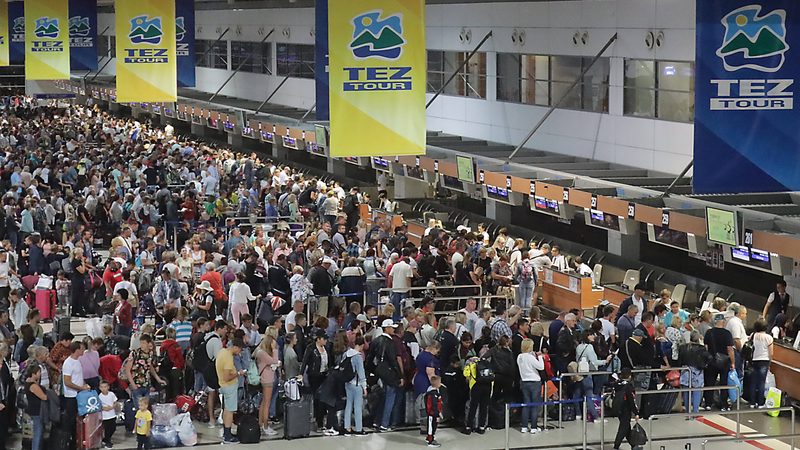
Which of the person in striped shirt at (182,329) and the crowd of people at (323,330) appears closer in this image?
the crowd of people at (323,330)

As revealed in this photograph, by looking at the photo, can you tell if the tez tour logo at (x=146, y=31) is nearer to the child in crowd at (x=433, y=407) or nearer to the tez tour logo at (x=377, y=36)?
the tez tour logo at (x=377, y=36)

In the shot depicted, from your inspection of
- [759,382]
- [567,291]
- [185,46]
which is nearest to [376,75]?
[759,382]

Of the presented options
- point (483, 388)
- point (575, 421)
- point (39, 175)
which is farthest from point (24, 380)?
point (39, 175)

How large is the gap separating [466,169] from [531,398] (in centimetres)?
1001

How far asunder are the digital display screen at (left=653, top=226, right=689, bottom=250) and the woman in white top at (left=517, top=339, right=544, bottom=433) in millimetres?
4064

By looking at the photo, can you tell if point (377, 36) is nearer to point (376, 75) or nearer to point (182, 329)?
point (376, 75)

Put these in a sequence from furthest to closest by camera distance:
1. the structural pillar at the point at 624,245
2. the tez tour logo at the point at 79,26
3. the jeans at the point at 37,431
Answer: the tez tour logo at the point at 79,26, the structural pillar at the point at 624,245, the jeans at the point at 37,431

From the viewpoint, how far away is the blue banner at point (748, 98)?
11805mm

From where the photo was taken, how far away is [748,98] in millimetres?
11938

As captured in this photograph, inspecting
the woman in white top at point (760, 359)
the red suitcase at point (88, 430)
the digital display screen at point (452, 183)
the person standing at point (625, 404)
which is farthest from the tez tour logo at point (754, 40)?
the digital display screen at point (452, 183)

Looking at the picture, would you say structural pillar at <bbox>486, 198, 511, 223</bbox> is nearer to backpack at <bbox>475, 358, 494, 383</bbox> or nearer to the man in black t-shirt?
the man in black t-shirt

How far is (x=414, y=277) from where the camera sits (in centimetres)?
2217

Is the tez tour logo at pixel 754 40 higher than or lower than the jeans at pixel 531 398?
higher

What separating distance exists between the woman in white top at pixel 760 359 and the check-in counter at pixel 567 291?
4960mm
